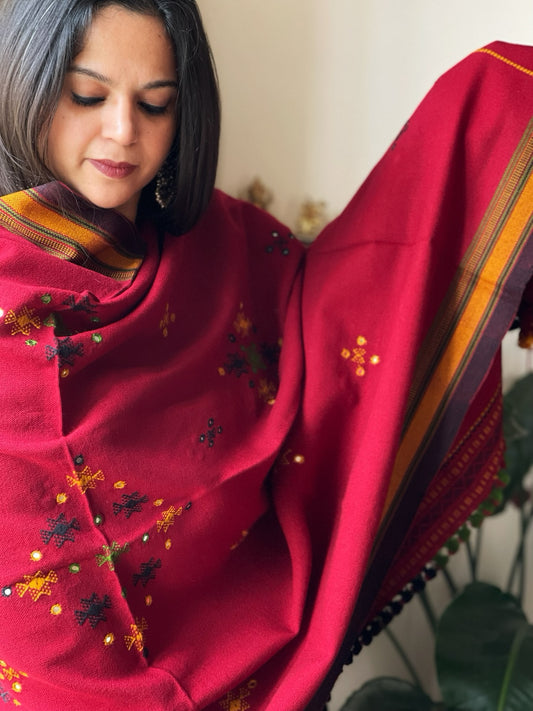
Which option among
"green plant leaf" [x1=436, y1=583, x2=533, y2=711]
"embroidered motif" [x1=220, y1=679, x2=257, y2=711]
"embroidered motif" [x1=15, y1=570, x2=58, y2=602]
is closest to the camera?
"embroidered motif" [x1=15, y1=570, x2=58, y2=602]

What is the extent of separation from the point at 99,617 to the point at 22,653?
8 cm

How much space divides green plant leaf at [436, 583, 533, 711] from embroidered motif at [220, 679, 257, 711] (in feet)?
1.45

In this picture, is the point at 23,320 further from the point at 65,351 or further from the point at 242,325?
the point at 242,325

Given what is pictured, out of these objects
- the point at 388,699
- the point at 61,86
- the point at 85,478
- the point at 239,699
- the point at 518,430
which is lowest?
the point at 388,699

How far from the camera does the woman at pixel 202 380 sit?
2.45 feet

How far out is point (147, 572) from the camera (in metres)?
0.80

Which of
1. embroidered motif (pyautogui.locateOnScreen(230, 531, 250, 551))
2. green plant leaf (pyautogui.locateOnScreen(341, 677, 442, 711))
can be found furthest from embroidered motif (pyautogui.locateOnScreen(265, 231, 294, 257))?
green plant leaf (pyautogui.locateOnScreen(341, 677, 442, 711))

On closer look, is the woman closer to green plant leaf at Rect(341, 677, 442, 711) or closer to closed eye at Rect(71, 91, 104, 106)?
closed eye at Rect(71, 91, 104, 106)

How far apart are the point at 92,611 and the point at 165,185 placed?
509 millimetres

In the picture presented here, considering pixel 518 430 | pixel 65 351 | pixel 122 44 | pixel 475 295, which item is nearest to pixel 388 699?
pixel 518 430

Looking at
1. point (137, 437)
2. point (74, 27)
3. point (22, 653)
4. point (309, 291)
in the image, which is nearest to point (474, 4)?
point (309, 291)

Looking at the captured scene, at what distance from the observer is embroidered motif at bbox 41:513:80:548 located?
0.74m

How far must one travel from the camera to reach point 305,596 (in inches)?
34.1

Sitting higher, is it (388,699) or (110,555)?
(110,555)
